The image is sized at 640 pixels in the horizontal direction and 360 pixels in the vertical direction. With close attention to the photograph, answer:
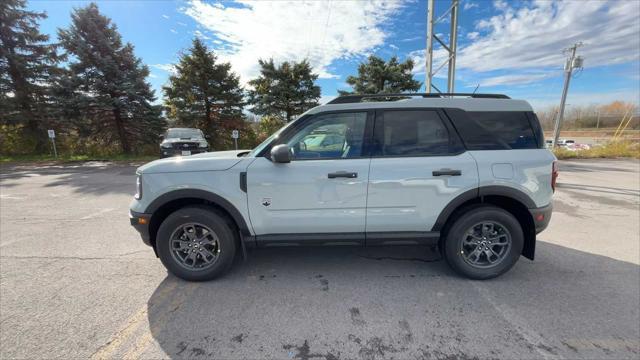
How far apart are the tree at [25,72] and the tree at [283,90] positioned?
11901 mm

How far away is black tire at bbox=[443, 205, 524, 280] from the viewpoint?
9.58 feet

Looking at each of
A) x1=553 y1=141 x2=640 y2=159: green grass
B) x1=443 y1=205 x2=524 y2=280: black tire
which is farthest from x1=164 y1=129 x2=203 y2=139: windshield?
x1=553 y1=141 x2=640 y2=159: green grass

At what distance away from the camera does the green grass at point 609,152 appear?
14430mm

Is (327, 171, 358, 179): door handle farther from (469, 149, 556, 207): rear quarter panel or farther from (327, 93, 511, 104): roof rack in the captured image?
(469, 149, 556, 207): rear quarter panel

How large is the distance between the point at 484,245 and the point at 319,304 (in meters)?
1.96

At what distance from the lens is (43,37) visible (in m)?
16.2

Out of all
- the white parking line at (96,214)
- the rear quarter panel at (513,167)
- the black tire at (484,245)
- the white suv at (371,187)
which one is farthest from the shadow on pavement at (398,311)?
the white parking line at (96,214)

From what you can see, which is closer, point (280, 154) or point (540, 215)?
point (280, 154)

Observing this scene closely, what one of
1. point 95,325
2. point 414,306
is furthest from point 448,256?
point 95,325

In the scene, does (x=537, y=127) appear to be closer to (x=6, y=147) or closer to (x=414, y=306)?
(x=414, y=306)

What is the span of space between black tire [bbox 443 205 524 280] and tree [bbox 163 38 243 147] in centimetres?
1781

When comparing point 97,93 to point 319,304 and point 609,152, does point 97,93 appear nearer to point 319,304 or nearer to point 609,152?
point 319,304

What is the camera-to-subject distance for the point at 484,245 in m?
3.02

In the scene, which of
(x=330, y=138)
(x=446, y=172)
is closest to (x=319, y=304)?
(x=330, y=138)
